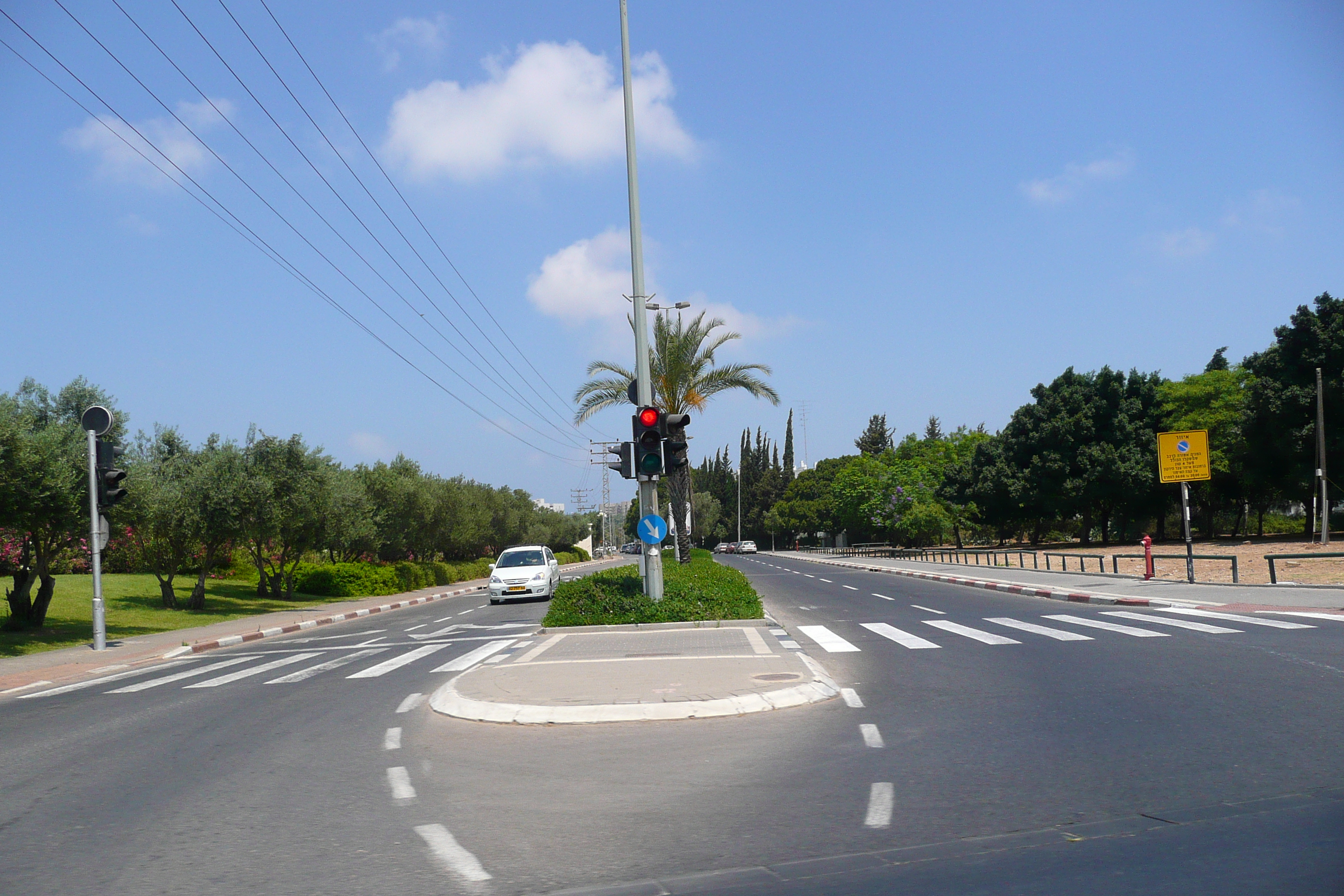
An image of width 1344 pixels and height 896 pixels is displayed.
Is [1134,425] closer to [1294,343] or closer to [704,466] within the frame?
[1294,343]

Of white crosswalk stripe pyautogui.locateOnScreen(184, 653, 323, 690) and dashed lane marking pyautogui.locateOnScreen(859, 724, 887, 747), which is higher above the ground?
dashed lane marking pyautogui.locateOnScreen(859, 724, 887, 747)

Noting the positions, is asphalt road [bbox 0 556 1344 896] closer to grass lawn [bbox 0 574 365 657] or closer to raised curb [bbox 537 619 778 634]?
raised curb [bbox 537 619 778 634]

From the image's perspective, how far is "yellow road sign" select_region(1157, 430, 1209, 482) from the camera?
87.9 ft

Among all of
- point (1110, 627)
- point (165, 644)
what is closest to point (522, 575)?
point (165, 644)

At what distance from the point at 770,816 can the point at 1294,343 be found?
168 feet

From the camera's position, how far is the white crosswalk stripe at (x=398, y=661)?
1370 cm

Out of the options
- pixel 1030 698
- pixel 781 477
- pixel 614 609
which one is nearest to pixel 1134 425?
pixel 614 609

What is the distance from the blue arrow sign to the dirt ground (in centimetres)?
1784

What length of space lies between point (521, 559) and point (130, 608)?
11464mm

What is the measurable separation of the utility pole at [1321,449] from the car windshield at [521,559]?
3046 cm

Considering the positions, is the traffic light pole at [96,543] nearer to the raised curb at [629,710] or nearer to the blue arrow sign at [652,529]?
the blue arrow sign at [652,529]

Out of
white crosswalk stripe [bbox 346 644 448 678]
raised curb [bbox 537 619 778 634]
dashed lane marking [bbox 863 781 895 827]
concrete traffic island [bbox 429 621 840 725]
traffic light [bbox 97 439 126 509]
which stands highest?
traffic light [bbox 97 439 126 509]

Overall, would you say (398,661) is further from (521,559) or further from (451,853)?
(521,559)

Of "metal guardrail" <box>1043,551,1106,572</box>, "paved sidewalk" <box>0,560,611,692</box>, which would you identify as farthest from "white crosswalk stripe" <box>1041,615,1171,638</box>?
"paved sidewalk" <box>0,560,611,692</box>
